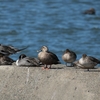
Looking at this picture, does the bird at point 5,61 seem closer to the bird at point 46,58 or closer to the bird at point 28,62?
the bird at point 28,62

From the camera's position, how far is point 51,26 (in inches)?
1487

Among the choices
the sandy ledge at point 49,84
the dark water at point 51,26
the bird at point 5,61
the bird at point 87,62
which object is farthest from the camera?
the dark water at point 51,26

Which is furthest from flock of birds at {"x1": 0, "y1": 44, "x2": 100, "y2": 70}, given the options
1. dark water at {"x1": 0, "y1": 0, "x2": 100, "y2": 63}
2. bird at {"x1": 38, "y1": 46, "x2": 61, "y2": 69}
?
dark water at {"x1": 0, "y1": 0, "x2": 100, "y2": 63}

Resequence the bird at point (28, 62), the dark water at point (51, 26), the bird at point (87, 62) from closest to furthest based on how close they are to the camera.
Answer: the bird at point (87, 62) → the bird at point (28, 62) → the dark water at point (51, 26)

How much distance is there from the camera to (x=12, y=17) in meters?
42.1

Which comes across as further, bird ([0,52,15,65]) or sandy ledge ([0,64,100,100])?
bird ([0,52,15,65])

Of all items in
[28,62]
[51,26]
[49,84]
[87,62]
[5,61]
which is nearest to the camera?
[49,84]

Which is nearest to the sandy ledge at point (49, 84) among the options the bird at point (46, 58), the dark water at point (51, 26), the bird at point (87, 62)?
the bird at point (87, 62)

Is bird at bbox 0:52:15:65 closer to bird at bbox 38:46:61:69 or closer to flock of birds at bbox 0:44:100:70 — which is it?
flock of birds at bbox 0:44:100:70

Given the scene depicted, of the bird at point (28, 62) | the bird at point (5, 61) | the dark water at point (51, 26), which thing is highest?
the bird at point (28, 62)

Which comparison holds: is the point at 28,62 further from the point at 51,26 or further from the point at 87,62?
the point at 51,26

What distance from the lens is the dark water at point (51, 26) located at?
99.1ft

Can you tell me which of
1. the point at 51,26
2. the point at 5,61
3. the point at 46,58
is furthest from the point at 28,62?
the point at 51,26

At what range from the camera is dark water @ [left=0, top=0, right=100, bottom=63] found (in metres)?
30.2
